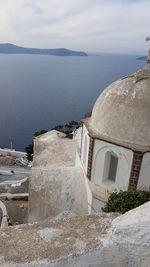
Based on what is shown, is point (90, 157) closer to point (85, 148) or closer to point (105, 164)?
point (105, 164)

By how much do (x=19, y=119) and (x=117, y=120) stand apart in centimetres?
7859

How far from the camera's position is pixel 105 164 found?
13.2 metres

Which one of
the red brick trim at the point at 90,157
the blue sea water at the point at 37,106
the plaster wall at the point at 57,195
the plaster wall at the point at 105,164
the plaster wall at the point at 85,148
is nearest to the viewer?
the plaster wall at the point at 105,164

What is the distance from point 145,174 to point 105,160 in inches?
75.7

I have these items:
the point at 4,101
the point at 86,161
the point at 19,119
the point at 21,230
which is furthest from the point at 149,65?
the point at 4,101

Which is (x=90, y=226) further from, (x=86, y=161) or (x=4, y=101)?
(x=4, y=101)

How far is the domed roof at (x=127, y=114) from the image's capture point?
11789mm

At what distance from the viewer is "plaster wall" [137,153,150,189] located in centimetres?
1181

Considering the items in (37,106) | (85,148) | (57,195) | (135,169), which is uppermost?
(85,148)

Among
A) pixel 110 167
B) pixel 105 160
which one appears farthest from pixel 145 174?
pixel 110 167

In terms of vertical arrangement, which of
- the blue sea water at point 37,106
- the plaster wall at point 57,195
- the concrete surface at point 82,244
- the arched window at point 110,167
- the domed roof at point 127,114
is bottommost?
the blue sea water at point 37,106

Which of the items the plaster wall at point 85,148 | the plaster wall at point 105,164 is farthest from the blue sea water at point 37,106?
the plaster wall at point 105,164

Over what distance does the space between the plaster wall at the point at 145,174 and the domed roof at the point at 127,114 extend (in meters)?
0.52

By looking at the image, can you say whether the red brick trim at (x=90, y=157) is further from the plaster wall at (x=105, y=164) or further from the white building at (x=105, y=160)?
the plaster wall at (x=105, y=164)
